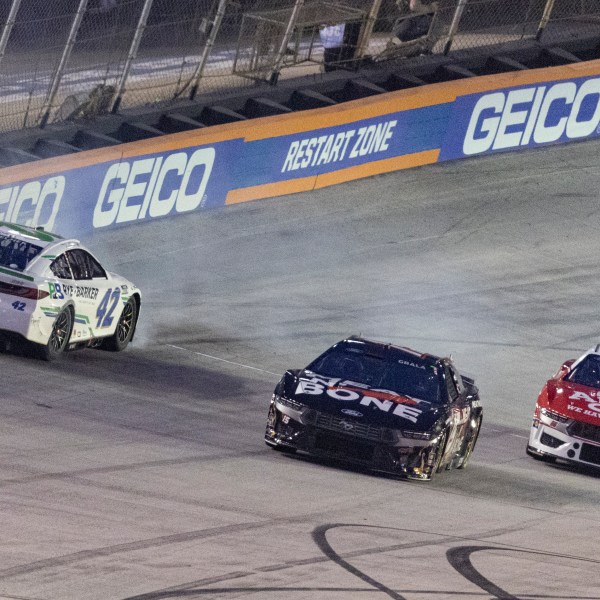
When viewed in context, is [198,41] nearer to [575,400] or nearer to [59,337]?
[59,337]

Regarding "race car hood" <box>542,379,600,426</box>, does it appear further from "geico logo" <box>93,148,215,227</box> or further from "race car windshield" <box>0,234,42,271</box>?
"geico logo" <box>93,148,215,227</box>

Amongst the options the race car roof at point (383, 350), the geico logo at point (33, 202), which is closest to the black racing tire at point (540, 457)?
the race car roof at point (383, 350)

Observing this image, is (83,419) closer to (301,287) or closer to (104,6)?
(301,287)

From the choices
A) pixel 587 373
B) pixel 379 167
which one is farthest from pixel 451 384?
pixel 379 167

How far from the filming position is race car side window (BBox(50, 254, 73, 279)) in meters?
16.8

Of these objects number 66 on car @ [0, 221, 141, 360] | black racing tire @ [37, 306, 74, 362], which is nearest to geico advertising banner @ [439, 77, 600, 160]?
number 66 on car @ [0, 221, 141, 360]

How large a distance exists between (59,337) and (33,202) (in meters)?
5.88

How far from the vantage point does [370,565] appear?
952 centimetres

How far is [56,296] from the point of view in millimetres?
16562

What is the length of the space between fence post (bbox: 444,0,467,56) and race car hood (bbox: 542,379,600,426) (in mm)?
13528

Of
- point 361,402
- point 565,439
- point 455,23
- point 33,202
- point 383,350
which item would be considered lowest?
point 361,402

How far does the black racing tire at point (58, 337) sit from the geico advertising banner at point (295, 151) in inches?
210

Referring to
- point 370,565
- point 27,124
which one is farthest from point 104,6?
point 370,565

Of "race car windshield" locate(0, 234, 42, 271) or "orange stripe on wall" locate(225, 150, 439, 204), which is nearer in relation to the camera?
"race car windshield" locate(0, 234, 42, 271)
